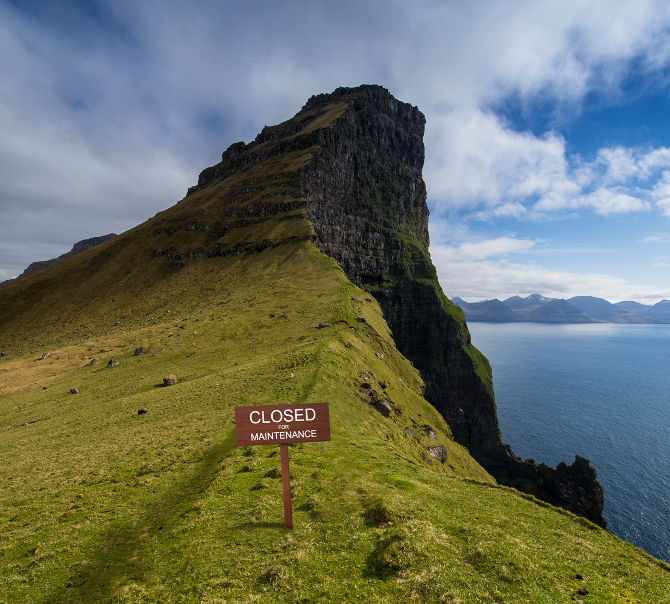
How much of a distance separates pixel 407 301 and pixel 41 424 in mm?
113801

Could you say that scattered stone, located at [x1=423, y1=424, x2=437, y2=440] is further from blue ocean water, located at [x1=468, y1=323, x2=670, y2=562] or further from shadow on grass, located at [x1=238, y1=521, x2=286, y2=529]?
blue ocean water, located at [x1=468, y1=323, x2=670, y2=562]

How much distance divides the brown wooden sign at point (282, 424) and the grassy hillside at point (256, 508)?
4017 mm

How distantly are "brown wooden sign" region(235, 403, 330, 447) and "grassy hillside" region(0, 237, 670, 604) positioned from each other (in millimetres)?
4017

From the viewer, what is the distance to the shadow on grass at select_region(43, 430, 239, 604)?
11.2m

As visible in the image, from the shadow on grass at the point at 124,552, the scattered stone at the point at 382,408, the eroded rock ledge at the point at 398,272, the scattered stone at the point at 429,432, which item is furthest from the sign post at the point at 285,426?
the eroded rock ledge at the point at 398,272

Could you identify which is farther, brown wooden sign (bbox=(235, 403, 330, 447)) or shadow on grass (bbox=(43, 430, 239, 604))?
brown wooden sign (bbox=(235, 403, 330, 447))

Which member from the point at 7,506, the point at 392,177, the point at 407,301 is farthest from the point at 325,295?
the point at 392,177

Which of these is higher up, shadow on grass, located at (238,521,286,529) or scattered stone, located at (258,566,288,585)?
scattered stone, located at (258,566,288,585)

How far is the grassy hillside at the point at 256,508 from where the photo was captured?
10.6m

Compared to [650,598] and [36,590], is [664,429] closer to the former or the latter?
[650,598]

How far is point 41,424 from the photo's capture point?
34312 millimetres

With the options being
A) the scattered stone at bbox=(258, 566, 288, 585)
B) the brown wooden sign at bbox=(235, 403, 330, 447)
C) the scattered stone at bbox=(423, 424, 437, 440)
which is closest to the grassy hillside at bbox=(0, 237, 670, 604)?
the scattered stone at bbox=(258, 566, 288, 585)

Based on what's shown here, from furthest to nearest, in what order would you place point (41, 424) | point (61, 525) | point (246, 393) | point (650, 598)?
point (41, 424) < point (246, 393) < point (61, 525) < point (650, 598)

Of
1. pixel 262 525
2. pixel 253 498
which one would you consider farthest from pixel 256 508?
pixel 262 525
